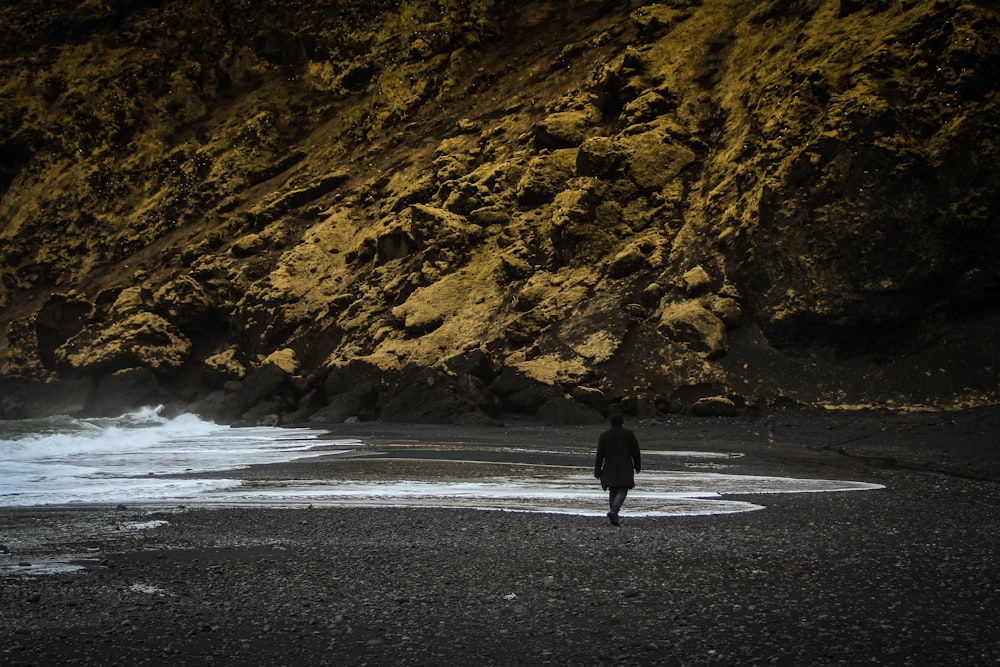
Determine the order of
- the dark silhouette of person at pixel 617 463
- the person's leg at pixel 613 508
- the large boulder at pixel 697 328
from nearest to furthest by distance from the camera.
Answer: the person's leg at pixel 613 508
the dark silhouette of person at pixel 617 463
the large boulder at pixel 697 328

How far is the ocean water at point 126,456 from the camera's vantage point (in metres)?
12.7

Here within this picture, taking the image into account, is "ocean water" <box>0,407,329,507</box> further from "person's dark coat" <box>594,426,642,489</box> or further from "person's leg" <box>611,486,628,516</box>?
"person's leg" <box>611,486,628,516</box>

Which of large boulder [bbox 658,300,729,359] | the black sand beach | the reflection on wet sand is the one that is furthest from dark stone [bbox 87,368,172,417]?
the black sand beach

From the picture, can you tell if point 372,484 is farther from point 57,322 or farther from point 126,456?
point 57,322

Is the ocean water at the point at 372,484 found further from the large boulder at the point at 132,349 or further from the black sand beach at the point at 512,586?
the large boulder at the point at 132,349

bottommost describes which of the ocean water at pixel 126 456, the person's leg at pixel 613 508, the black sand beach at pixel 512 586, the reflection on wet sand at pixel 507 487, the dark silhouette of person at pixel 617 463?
the ocean water at pixel 126 456

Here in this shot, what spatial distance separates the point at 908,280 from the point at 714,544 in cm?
2033

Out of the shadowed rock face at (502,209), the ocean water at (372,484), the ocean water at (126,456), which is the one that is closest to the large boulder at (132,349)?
the shadowed rock face at (502,209)

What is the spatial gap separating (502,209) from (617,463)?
89.6 feet

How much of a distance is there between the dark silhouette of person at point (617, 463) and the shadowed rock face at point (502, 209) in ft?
50.6

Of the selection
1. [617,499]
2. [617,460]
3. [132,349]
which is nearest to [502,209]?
[132,349]

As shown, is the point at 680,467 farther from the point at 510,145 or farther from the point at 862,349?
the point at 510,145

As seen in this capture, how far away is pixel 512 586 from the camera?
22.0 ft

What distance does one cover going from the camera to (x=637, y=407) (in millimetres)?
25578
